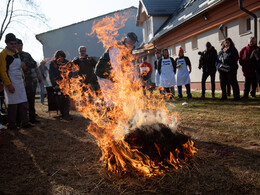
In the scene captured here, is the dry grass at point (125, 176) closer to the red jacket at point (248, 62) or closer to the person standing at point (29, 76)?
the person standing at point (29, 76)

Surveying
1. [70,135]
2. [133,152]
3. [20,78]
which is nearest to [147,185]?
[133,152]

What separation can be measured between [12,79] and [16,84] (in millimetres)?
158

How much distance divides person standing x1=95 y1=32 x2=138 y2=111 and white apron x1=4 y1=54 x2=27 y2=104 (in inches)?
105

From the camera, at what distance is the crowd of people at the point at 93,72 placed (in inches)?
158

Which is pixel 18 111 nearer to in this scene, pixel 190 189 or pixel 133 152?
pixel 133 152

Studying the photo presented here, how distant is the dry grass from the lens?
7.77 feet

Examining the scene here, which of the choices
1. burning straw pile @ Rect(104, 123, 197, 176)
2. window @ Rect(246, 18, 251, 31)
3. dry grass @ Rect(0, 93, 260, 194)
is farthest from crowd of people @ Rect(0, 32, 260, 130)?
window @ Rect(246, 18, 251, 31)

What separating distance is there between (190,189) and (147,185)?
50 centimetres

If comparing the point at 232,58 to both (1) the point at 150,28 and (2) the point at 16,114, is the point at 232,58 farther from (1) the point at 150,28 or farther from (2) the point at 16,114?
(1) the point at 150,28

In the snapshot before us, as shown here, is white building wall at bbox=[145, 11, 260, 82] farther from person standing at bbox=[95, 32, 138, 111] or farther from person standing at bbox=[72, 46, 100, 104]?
person standing at bbox=[95, 32, 138, 111]

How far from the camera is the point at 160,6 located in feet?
66.2

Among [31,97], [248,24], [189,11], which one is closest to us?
[31,97]

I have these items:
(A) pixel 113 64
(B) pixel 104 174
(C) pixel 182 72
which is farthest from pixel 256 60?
(B) pixel 104 174

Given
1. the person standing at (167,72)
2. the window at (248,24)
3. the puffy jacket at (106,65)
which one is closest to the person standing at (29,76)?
the puffy jacket at (106,65)
